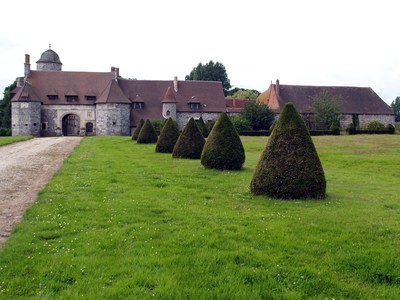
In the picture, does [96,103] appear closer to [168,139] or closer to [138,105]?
[138,105]

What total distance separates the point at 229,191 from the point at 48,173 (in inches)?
239

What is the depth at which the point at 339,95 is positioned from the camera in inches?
2111

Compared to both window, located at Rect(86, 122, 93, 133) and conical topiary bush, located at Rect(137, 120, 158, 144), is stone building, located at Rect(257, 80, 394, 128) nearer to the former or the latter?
window, located at Rect(86, 122, 93, 133)

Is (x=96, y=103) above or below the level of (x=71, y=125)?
above

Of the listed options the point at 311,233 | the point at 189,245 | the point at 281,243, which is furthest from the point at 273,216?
the point at 189,245

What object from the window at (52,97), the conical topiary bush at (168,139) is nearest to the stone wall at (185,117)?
the window at (52,97)

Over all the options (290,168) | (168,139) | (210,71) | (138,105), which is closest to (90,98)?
(138,105)

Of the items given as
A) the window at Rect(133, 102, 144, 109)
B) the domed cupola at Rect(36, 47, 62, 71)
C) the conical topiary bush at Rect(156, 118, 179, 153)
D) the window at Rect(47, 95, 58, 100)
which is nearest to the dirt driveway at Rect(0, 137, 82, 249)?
the conical topiary bush at Rect(156, 118, 179, 153)

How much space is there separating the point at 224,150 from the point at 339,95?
145 ft

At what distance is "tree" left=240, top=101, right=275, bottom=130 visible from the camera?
148 feet

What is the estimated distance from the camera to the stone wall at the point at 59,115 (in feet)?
155

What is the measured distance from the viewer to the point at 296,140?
913cm

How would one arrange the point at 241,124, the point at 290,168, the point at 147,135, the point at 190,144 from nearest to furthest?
the point at 290,168, the point at 190,144, the point at 147,135, the point at 241,124

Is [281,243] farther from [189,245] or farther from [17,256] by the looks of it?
[17,256]
